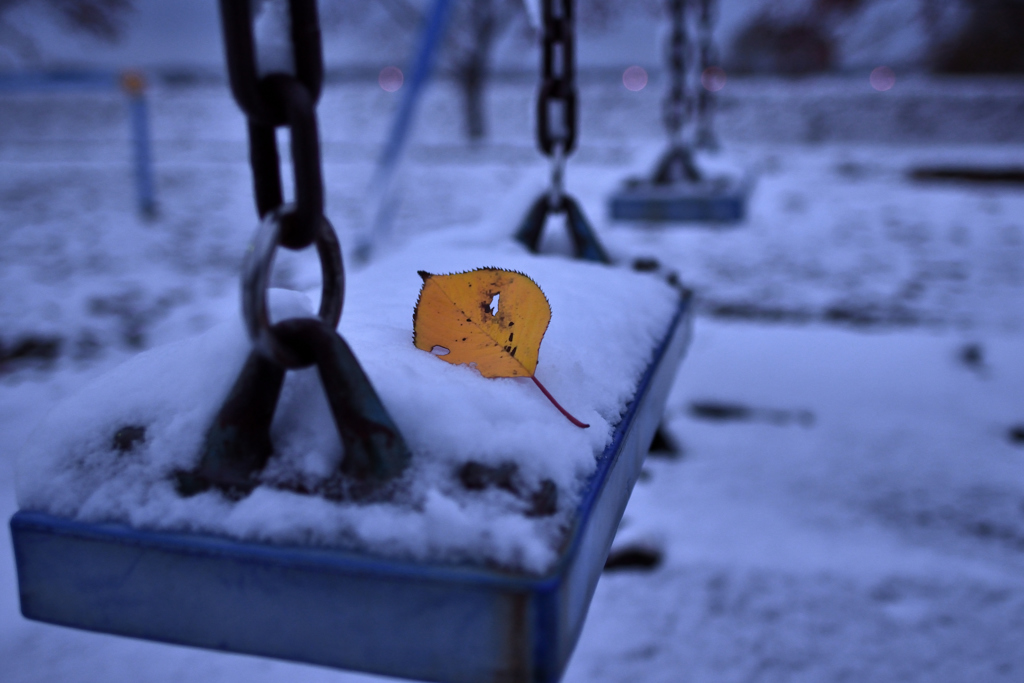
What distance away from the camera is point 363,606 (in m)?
0.49

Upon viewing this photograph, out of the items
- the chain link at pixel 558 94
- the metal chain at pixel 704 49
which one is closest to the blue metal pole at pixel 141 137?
the metal chain at pixel 704 49

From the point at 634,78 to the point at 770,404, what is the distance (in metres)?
15.7

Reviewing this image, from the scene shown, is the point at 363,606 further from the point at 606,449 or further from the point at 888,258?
the point at 888,258

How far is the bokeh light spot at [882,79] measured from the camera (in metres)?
15.3

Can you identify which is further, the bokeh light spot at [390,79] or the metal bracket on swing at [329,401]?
the bokeh light spot at [390,79]

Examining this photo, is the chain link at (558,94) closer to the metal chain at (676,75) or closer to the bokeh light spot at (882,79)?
the metal chain at (676,75)

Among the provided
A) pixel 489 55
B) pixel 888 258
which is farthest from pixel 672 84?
pixel 489 55

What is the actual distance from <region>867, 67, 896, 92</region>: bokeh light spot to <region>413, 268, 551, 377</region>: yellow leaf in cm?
1612

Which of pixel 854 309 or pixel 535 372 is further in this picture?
pixel 854 309

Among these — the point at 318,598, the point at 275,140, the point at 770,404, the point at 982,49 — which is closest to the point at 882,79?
the point at 982,49

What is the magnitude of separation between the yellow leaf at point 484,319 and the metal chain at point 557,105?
648mm

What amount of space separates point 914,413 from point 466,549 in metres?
2.89

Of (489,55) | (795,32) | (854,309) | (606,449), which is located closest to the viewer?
(606,449)

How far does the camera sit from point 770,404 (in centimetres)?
300
